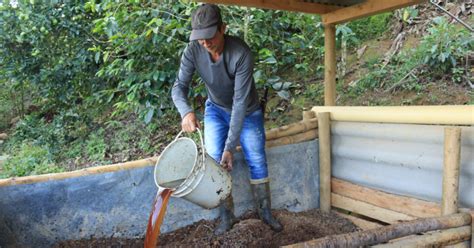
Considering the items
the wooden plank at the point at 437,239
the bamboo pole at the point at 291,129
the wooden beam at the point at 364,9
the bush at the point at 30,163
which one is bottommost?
the bush at the point at 30,163

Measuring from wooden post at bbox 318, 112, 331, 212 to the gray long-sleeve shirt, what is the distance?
739 mm

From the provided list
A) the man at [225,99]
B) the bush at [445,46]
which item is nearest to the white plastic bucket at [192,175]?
the man at [225,99]

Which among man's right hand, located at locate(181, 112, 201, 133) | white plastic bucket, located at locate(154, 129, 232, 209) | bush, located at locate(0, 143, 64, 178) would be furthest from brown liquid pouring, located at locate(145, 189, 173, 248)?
bush, located at locate(0, 143, 64, 178)

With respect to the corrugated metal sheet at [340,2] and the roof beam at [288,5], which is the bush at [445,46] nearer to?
the corrugated metal sheet at [340,2]

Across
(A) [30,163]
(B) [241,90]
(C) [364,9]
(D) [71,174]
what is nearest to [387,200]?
(B) [241,90]

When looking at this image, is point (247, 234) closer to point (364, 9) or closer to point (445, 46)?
point (364, 9)

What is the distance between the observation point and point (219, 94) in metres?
2.61

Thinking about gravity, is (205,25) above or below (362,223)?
above

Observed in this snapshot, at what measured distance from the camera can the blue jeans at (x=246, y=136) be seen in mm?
2699

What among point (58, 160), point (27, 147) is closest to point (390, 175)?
point (58, 160)

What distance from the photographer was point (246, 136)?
2.70 metres

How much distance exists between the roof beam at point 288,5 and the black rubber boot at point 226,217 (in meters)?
1.40

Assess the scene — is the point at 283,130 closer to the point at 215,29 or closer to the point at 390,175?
the point at 390,175

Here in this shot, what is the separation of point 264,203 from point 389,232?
3.79 feet
